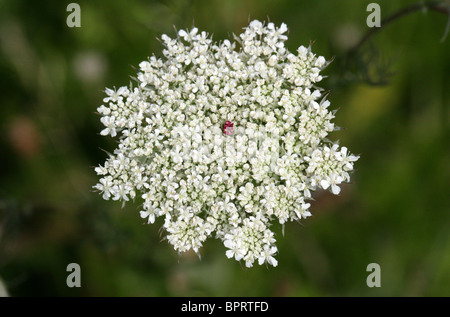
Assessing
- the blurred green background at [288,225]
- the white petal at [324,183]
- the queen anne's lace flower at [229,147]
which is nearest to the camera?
the white petal at [324,183]

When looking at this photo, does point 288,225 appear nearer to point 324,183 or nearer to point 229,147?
point 324,183

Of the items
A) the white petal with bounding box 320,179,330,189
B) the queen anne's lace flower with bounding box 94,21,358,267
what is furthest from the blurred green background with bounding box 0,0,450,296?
the white petal with bounding box 320,179,330,189

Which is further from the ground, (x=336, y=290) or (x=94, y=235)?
(x=94, y=235)

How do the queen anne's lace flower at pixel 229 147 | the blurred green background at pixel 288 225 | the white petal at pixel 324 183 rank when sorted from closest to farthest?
the white petal at pixel 324 183 → the queen anne's lace flower at pixel 229 147 → the blurred green background at pixel 288 225

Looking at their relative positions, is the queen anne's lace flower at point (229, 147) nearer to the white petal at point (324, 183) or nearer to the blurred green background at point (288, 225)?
the white petal at point (324, 183)

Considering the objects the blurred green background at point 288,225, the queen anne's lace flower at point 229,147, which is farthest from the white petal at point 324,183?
the blurred green background at point 288,225

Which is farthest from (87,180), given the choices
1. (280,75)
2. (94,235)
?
(280,75)

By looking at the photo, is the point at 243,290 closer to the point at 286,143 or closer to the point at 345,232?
the point at 345,232
